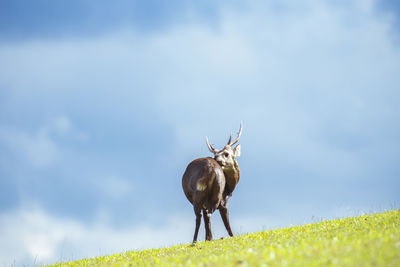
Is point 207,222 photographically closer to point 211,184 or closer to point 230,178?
point 211,184

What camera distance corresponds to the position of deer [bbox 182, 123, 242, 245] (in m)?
16.1

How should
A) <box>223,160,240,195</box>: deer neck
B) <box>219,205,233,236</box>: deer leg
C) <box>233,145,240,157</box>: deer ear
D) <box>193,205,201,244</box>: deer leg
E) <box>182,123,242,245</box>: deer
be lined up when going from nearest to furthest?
<box>193,205,201,244</box>: deer leg
<box>182,123,242,245</box>: deer
<box>219,205,233,236</box>: deer leg
<box>223,160,240,195</box>: deer neck
<box>233,145,240,157</box>: deer ear

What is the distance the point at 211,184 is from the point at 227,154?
2.34 m

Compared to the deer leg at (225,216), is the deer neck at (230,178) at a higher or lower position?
higher

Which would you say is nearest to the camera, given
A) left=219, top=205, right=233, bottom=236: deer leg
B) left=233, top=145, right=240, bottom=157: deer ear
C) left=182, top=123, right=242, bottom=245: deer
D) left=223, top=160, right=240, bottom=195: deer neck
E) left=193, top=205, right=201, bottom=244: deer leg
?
left=193, top=205, right=201, bottom=244: deer leg

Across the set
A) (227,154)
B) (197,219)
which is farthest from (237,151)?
(197,219)

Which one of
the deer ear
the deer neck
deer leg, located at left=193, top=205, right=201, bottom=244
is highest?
the deer ear

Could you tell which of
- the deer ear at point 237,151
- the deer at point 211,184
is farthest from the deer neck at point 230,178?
the deer ear at point 237,151

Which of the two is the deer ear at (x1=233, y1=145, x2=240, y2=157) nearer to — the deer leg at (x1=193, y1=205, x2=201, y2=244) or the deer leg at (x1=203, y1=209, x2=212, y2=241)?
the deer leg at (x1=203, y1=209, x2=212, y2=241)

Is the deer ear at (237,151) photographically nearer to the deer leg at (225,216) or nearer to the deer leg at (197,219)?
the deer leg at (225,216)

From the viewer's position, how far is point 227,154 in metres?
18.1

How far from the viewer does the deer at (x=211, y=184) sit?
16.1 metres

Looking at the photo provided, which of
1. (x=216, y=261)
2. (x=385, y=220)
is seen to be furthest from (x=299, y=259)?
(x=385, y=220)

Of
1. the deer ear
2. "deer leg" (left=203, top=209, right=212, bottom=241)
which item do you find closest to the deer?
"deer leg" (left=203, top=209, right=212, bottom=241)
